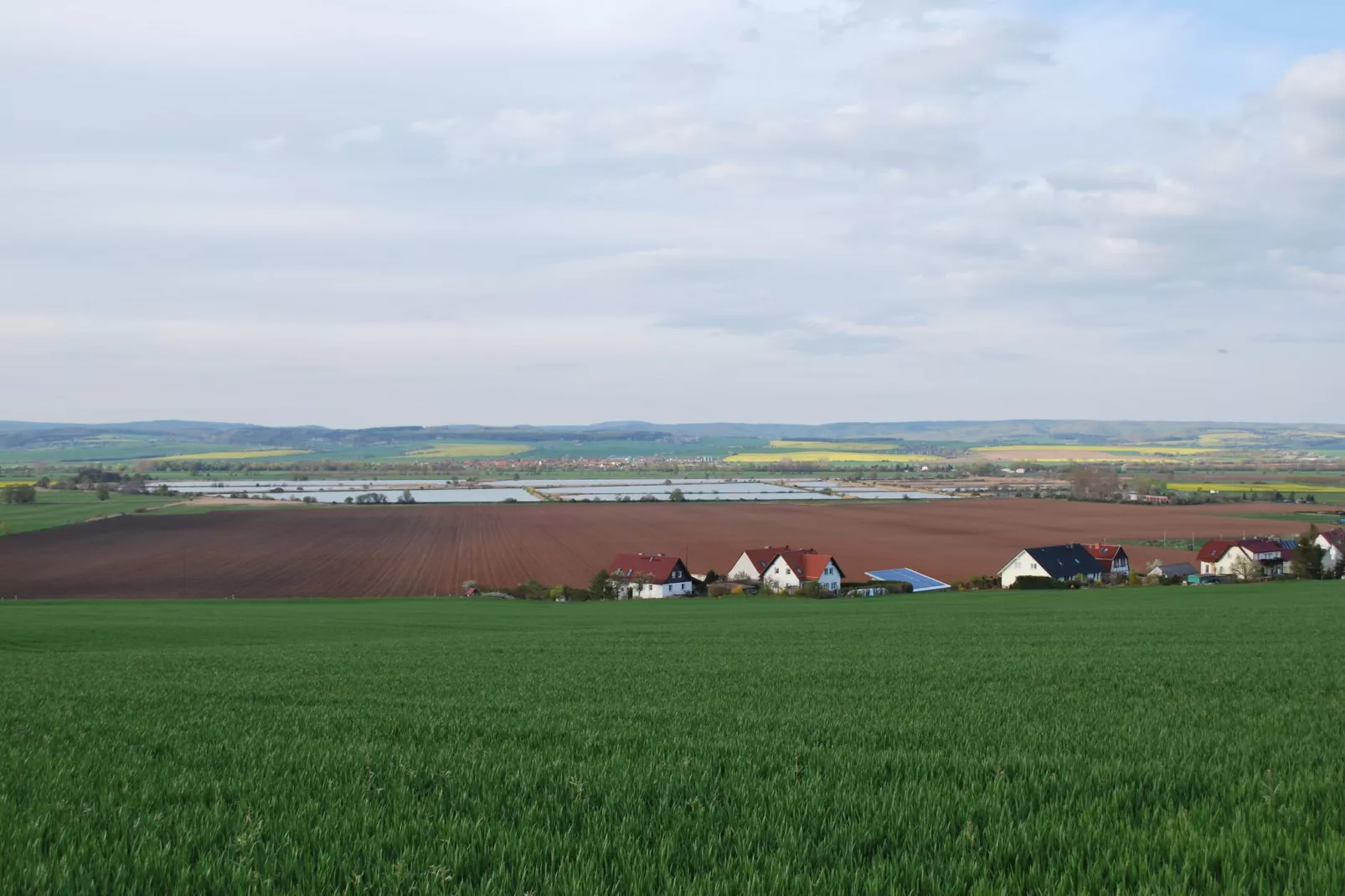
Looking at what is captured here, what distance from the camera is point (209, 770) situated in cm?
695

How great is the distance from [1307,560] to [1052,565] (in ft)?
56.7

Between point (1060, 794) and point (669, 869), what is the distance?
3.17 meters

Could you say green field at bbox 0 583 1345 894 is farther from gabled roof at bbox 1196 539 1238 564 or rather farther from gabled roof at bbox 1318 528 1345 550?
gabled roof at bbox 1318 528 1345 550

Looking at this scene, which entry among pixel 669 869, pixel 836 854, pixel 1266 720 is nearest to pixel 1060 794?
pixel 836 854

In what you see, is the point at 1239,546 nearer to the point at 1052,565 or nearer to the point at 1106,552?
the point at 1106,552

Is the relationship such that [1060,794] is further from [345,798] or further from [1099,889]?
[345,798]

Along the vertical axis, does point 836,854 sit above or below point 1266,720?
above

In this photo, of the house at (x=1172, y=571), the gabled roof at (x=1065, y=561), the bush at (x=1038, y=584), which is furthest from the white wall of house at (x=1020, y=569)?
the house at (x=1172, y=571)

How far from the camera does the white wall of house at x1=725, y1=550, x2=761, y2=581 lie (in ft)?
229

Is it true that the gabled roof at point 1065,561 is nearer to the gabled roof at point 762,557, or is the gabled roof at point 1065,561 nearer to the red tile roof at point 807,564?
the red tile roof at point 807,564

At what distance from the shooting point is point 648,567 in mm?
66188

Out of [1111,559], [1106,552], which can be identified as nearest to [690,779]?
[1111,559]

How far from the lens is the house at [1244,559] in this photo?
64.5 meters

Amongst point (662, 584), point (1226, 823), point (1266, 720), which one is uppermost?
point (1226, 823)
